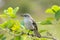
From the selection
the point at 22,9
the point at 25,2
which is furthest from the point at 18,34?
the point at 25,2

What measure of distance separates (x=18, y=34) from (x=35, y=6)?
8.77m

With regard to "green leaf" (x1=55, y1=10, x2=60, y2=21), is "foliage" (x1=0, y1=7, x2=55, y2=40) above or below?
below

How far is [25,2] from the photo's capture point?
10000mm

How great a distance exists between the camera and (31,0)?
10906 millimetres

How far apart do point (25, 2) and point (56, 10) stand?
27.5 feet

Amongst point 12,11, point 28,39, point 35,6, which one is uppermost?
point 12,11

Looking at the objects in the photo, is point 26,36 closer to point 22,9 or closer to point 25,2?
point 22,9

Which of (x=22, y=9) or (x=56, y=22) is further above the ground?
(x=56, y=22)

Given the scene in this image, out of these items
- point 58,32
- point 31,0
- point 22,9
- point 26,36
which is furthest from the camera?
point 31,0

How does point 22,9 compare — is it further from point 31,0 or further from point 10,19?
point 10,19

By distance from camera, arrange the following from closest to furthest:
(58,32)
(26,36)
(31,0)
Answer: (26,36), (58,32), (31,0)

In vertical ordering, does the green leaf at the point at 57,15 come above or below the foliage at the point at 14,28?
above

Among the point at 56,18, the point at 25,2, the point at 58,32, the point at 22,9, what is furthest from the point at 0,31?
the point at 25,2

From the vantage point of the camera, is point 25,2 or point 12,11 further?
point 25,2
